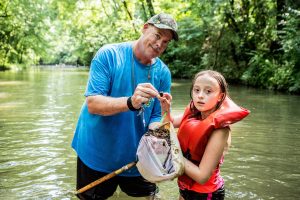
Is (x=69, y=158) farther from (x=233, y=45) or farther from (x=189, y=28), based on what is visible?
(x=189, y=28)

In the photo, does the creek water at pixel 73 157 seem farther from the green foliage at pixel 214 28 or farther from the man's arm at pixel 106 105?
the green foliage at pixel 214 28

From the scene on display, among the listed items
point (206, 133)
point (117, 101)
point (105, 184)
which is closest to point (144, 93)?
point (117, 101)

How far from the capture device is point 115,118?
317 centimetres

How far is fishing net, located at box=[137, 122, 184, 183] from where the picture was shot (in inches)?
104

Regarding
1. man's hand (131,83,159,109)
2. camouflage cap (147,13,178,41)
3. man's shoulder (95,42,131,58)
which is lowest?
man's hand (131,83,159,109)

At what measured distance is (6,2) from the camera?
28.4 m

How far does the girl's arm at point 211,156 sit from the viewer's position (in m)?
2.62

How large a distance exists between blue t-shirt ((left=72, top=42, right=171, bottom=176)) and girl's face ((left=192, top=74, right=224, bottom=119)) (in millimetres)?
579

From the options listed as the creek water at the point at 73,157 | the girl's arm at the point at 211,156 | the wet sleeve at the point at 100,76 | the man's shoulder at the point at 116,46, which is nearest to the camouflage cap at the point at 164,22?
the man's shoulder at the point at 116,46

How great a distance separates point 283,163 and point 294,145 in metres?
1.35

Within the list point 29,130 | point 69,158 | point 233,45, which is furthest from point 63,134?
point 233,45

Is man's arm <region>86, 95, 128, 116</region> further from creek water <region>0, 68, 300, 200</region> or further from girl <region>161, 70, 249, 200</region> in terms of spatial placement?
creek water <region>0, 68, 300, 200</region>

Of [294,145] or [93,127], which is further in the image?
[294,145]

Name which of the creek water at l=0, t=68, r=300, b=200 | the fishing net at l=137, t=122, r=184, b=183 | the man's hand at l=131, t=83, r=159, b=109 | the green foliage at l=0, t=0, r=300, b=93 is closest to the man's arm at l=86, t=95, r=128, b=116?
the man's hand at l=131, t=83, r=159, b=109
